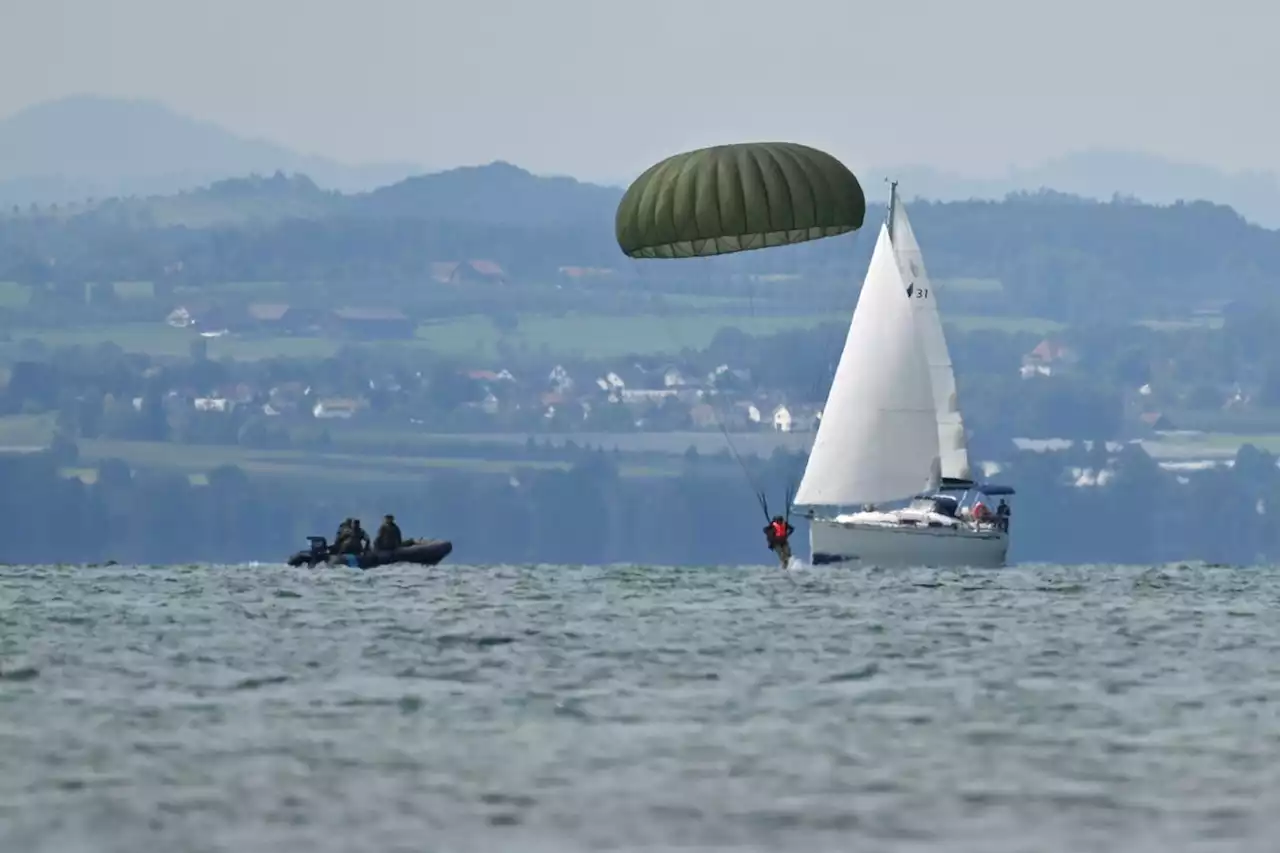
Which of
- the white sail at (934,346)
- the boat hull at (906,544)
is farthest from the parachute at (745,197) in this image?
the white sail at (934,346)

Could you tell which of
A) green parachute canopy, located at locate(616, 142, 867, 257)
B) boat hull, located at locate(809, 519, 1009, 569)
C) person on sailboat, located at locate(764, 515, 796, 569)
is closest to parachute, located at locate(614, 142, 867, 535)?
green parachute canopy, located at locate(616, 142, 867, 257)

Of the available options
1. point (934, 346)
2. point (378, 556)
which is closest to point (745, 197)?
point (378, 556)

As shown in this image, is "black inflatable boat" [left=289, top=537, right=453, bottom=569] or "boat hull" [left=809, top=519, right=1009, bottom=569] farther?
"boat hull" [left=809, top=519, right=1009, bottom=569]

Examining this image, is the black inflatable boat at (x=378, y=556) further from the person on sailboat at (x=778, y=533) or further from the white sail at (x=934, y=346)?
the white sail at (x=934, y=346)

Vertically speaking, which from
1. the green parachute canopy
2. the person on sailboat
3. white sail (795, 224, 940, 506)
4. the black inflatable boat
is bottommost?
the black inflatable boat

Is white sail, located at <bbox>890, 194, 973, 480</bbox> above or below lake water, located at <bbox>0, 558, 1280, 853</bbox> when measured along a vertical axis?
above

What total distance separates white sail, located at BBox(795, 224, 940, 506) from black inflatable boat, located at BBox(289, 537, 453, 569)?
47.8 ft

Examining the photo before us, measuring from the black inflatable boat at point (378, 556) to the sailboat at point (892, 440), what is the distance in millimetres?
13255

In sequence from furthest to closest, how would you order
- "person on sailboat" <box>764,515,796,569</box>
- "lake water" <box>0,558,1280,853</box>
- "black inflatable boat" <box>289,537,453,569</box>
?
1. "person on sailboat" <box>764,515,796,569</box>
2. "black inflatable boat" <box>289,537,453,569</box>
3. "lake water" <box>0,558,1280,853</box>

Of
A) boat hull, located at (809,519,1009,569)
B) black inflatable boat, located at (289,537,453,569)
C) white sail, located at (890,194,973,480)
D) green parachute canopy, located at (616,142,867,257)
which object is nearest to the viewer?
green parachute canopy, located at (616,142,867,257)

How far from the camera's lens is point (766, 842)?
3136 centimetres

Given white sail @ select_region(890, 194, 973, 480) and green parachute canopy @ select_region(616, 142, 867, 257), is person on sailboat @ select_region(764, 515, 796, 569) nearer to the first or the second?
white sail @ select_region(890, 194, 973, 480)

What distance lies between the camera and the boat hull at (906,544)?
94.9 metres

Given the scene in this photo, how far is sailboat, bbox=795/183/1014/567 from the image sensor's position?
315 feet
